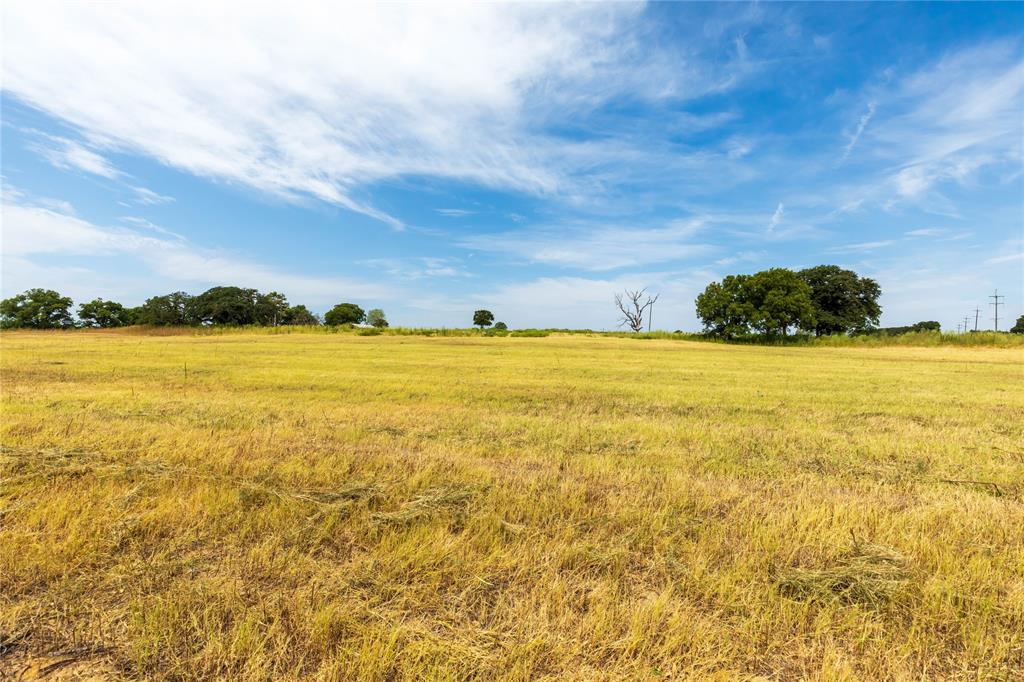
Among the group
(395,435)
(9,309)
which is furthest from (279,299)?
(395,435)

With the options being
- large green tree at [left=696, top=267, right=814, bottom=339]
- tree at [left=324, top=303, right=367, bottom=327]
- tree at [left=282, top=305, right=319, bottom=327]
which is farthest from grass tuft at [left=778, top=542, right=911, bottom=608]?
tree at [left=324, top=303, right=367, bottom=327]

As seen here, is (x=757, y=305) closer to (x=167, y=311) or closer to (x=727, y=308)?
(x=727, y=308)

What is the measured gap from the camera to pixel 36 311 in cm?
8731

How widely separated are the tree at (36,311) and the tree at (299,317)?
4023 cm

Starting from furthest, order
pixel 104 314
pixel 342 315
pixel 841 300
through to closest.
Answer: pixel 342 315 → pixel 104 314 → pixel 841 300

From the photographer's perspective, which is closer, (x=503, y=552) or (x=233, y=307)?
(x=503, y=552)

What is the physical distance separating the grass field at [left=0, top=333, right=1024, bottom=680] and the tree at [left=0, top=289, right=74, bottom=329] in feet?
382

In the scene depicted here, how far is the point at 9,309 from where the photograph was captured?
85.6 m

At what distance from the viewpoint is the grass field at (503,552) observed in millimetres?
2422

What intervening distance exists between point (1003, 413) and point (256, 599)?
45.4ft

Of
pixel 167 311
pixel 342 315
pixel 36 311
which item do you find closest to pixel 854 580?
pixel 167 311

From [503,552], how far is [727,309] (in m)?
75.7

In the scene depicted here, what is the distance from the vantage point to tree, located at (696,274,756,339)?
68.2m

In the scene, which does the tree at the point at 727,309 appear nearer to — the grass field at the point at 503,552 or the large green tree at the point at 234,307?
the grass field at the point at 503,552
